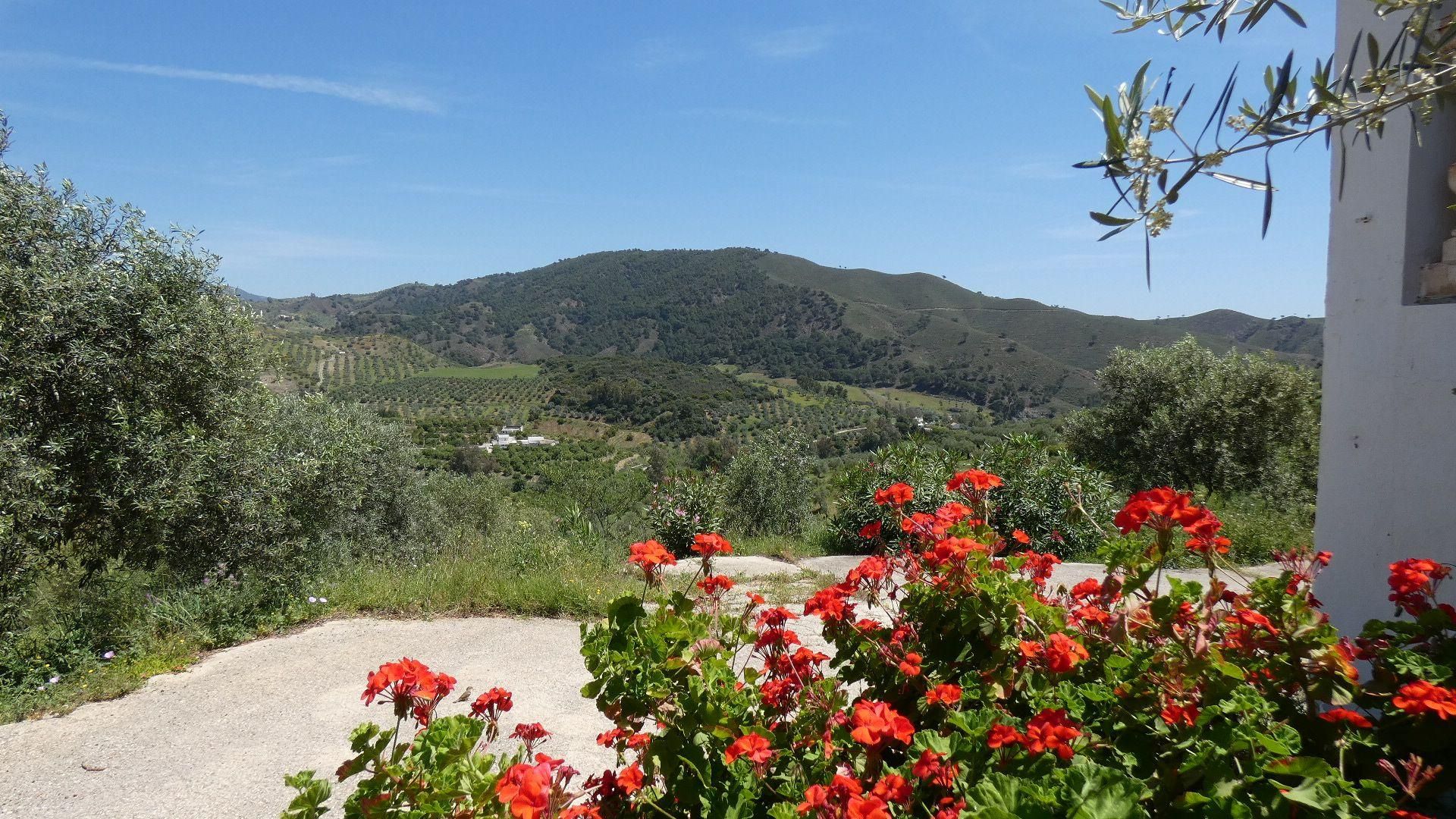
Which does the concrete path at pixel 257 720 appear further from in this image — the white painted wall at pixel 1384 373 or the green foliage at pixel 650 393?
the green foliage at pixel 650 393

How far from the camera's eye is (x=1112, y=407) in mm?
14523

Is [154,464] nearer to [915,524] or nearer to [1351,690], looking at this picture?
[915,524]

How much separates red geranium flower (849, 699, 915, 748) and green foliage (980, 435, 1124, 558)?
21.7ft

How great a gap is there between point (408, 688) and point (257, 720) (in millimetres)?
3371

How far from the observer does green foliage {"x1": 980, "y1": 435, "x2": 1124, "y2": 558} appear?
803 cm

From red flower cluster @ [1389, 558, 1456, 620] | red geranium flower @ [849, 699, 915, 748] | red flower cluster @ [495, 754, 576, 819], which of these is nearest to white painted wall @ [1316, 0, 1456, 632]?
red flower cluster @ [1389, 558, 1456, 620]

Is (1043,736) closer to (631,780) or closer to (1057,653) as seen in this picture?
(1057,653)

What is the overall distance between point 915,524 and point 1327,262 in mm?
2255

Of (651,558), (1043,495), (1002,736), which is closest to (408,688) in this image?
(651,558)

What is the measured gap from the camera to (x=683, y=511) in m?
10.2

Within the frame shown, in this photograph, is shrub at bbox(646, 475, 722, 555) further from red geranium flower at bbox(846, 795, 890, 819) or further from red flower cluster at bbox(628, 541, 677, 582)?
red geranium flower at bbox(846, 795, 890, 819)

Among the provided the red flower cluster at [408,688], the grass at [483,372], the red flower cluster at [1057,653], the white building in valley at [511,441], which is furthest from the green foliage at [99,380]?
the grass at [483,372]

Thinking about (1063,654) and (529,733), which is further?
(529,733)

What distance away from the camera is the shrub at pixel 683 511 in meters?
10.1
